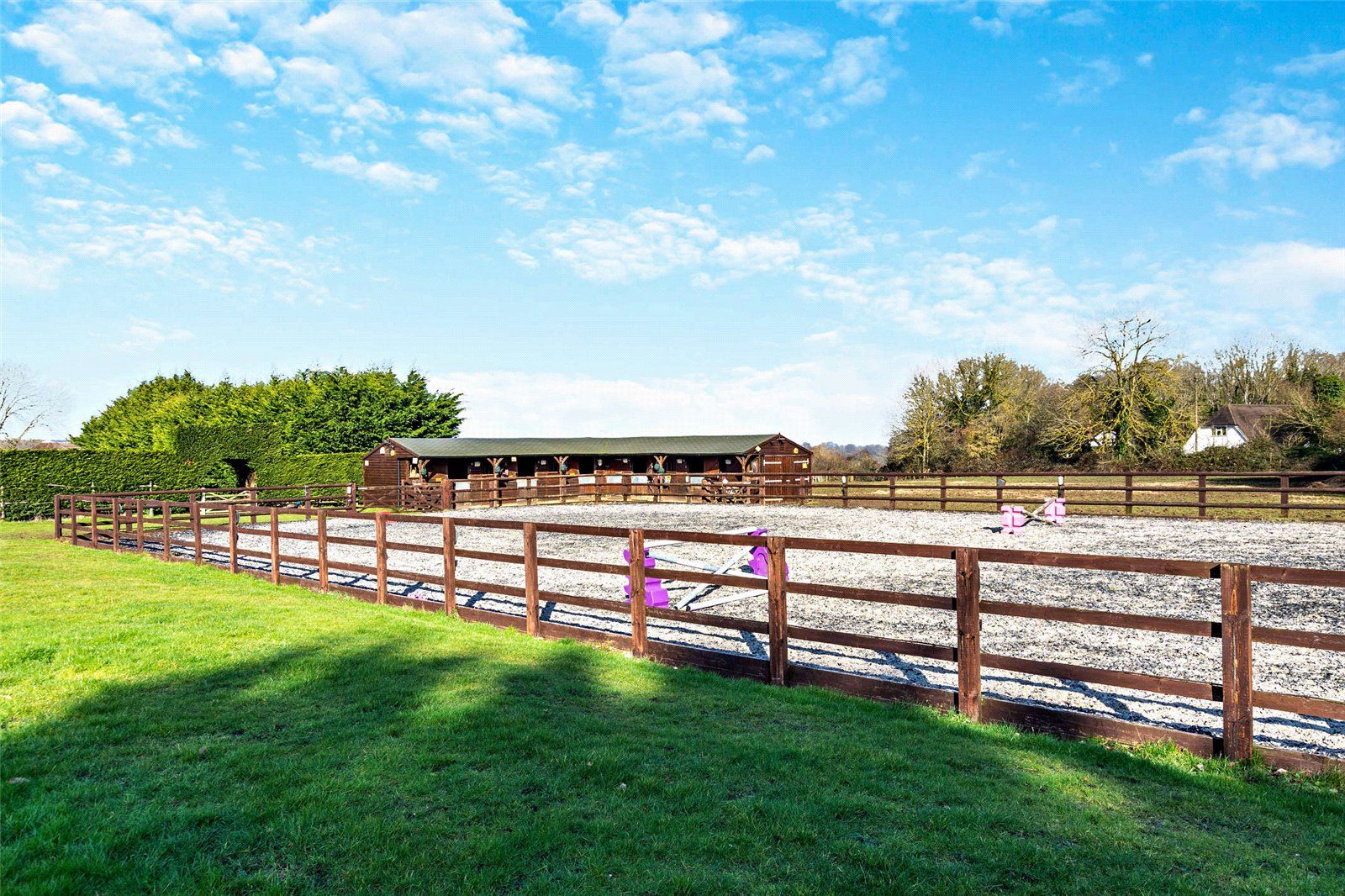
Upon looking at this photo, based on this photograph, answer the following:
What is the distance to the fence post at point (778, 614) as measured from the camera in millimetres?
5840

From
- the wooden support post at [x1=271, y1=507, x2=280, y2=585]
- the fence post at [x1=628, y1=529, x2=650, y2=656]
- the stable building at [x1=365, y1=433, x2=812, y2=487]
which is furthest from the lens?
the stable building at [x1=365, y1=433, x2=812, y2=487]

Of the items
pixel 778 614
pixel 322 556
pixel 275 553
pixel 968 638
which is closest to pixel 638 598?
pixel 778 614

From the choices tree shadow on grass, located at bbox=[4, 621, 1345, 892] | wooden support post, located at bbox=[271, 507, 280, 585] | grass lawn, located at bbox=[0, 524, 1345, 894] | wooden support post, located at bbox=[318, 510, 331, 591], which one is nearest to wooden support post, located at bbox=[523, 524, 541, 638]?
grass lawn, located at bbox=[0, 524, 1345, 894]

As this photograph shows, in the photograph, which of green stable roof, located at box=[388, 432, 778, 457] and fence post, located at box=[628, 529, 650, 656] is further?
green stable roof, located at box=[388, 432, 778, 457]

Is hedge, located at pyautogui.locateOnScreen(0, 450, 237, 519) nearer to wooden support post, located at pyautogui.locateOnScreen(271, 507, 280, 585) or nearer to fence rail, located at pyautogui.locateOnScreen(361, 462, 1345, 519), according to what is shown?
fence rail, located at pyautogui.locateOnScreen(361, 462, 1345, 519)

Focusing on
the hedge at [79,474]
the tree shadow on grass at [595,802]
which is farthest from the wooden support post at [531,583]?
the hedge at [79,474]

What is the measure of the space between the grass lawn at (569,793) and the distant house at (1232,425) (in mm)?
50454

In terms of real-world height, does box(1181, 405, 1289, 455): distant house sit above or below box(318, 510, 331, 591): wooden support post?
above

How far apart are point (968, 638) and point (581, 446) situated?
40931 mm

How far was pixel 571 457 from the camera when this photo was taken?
45375 millimetres

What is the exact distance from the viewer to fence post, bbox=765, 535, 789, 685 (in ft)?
19.2

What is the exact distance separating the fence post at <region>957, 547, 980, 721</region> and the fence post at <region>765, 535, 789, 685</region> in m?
1.27

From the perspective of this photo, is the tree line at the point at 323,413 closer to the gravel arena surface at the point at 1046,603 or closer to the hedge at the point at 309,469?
the hedge at the point at 309,469

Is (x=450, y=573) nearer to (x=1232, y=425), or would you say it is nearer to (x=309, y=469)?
(x=309, y=469)
